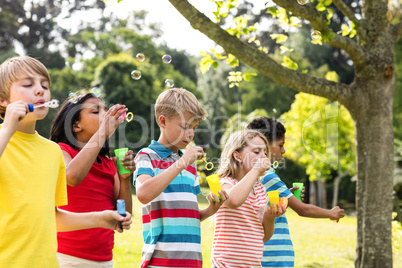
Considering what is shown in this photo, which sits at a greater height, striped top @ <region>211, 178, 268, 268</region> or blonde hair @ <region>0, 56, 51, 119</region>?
blonde hair @ <region>0, 56, 51, 119</region>

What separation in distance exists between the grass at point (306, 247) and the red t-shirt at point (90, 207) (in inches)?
131

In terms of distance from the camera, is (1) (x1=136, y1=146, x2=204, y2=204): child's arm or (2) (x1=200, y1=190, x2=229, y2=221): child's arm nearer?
(1) (x1=136, y1=146, x2=204, y2=204): child's arm

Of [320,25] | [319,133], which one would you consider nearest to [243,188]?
[320,25]

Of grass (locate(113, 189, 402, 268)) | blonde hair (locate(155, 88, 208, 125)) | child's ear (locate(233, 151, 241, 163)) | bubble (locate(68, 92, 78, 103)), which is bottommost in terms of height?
grass (locate(113, 189, 402, 268))

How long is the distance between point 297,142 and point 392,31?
12.4 metres

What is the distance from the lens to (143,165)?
7.57 feet

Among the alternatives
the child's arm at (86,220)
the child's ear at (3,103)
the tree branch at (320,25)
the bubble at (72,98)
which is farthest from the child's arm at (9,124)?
the tree branch at (320,25)

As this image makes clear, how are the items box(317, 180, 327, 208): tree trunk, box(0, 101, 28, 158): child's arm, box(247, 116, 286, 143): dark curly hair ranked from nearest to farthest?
box(0, 101, 28, 158): child's arm
box(247, 116, 286, 143): dark curly hair
box(317, 180, 327, 208): tree trunk

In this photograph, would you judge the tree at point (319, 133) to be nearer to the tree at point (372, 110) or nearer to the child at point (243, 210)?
the tree at point (372, 110)

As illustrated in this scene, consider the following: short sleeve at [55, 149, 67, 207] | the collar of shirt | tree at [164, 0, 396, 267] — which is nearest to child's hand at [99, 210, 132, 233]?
short sleeve at [55, 149, 67, 207]

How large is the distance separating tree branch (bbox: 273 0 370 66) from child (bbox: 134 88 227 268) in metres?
2.06

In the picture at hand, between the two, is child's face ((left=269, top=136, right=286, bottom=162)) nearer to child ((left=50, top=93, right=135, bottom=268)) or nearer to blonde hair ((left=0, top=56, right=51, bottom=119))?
child ((left=50, top=93, right=135, bottom=268))

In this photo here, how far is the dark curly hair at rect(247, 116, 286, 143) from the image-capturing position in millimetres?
3439

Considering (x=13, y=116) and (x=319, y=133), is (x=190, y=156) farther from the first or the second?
(x=319, y=133)
